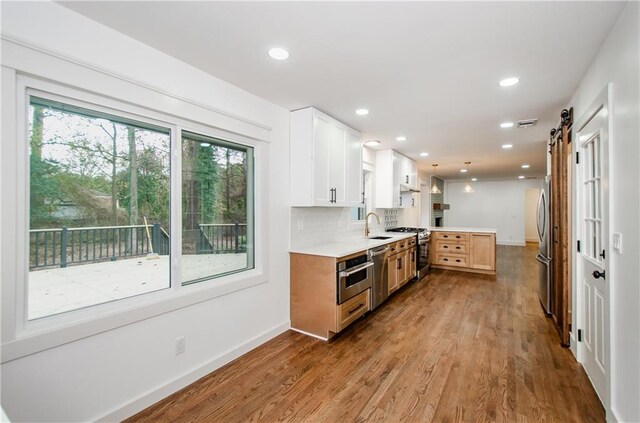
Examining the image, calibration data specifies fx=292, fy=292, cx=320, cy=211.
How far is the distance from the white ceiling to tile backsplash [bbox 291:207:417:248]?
→ 1258 mm

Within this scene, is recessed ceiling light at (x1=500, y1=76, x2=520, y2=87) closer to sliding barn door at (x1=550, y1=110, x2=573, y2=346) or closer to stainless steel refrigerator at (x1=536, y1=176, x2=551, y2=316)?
sliding barn door at (x1=550, y1=110, x2=573, y2=346)

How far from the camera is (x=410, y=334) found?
323 cm

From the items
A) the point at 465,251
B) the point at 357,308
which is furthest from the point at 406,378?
the point at 465,251

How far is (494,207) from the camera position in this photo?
36.1 feet

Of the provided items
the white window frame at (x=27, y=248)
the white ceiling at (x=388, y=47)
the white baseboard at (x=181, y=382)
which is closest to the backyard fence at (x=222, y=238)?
the white window frame at (x=27, y=248)

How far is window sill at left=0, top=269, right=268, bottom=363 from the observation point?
5.00 ft

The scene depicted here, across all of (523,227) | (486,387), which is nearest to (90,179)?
(486,387)

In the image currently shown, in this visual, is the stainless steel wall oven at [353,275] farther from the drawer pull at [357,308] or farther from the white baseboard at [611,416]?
the white baseboard at [611,416]

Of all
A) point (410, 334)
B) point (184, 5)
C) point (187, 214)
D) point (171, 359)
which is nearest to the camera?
point (184, 5)

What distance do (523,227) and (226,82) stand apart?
38.0ft

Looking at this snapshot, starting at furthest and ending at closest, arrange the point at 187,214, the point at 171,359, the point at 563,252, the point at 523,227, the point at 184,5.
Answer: the point at 523,227 < the point at 563,252 < the point at 187,214 < the point at 171,359 < the point at 184,5

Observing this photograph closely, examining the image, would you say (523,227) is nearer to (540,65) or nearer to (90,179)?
(540,65)

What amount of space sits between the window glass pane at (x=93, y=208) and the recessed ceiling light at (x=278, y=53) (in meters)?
1.01

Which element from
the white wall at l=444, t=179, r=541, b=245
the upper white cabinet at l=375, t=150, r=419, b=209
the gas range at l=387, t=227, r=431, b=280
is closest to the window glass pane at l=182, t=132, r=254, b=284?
the upper white cabinet at l=375, t=150, r=419, b=209
